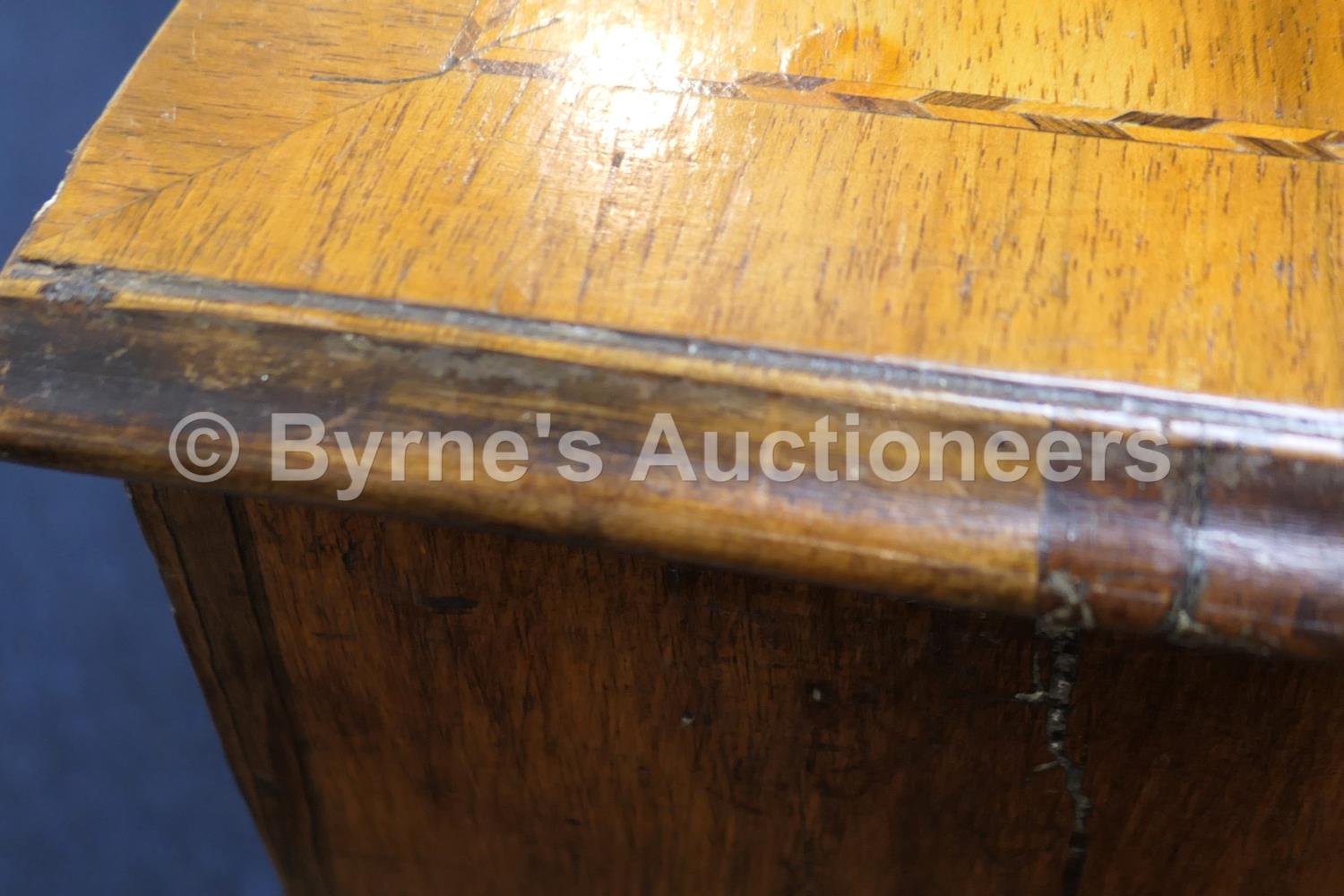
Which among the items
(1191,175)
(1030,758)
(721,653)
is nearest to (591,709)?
(721,653)

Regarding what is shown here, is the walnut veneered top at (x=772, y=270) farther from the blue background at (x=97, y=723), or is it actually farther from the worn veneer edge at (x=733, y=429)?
the blue background at (x=97, y=723)

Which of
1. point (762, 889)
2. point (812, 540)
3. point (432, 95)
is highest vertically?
point (432, 95)

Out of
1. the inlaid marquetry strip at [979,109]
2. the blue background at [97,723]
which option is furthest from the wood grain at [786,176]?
the blue background at [97,723]

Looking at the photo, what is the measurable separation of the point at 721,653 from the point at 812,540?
0.40ft

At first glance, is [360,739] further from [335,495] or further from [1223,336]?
[1223,336]

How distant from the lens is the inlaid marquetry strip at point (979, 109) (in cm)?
45

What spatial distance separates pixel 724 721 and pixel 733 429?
165 millimetres

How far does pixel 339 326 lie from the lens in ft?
1.30

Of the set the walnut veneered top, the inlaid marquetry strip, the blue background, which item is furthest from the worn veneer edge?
the blue background

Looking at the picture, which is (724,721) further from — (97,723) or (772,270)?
(97,723)

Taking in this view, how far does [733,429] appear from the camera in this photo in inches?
14.6

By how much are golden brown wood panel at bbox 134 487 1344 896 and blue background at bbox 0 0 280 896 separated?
54cm

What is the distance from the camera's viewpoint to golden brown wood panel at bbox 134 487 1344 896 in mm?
444

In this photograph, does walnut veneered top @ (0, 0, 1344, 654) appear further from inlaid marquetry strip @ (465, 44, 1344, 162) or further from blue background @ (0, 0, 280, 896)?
blue background @ (0, 0, 280, 896)
